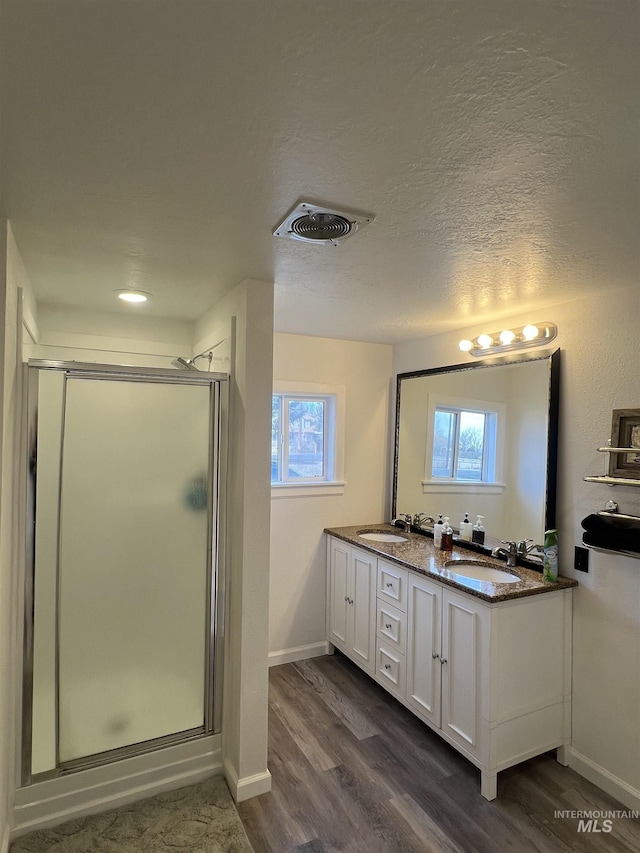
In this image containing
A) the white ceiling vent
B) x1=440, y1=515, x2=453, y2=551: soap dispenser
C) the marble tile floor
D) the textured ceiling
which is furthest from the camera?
x1=440, y1=515, x2=453, y2=551: soap dispenser

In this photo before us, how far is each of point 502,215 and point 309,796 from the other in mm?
2480

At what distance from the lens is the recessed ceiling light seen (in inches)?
91.8

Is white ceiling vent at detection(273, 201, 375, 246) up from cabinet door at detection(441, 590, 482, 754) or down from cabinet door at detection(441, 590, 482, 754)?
up

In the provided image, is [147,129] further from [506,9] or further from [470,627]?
[470,627]

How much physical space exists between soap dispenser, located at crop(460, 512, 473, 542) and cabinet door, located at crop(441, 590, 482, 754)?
66 cm

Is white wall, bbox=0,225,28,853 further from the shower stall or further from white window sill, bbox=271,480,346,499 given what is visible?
white window sill, bbox=271,480,346,499

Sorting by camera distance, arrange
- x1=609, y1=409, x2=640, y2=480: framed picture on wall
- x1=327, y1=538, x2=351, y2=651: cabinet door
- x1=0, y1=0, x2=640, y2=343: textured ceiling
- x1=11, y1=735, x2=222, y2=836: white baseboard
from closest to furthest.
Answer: x1=0, y1=0, x2=640, y2=343: textured ceiling < x1=11, y1=735, x2=222, y2=836: white baseboard < x1=609, y1=409, x2=640, y2=480: framed picture on wall < x1=327, y1=538, x2=351, y2=651: cabinet door

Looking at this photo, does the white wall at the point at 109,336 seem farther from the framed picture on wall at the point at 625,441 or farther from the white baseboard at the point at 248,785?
the framed picture on wall at the point at 625,441

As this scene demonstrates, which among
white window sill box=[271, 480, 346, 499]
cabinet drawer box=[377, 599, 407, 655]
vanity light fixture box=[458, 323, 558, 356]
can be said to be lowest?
cabinet drawer box=[377, 599, 407, 655]

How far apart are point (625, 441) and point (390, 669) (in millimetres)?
1810

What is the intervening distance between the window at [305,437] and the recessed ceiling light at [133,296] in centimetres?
115

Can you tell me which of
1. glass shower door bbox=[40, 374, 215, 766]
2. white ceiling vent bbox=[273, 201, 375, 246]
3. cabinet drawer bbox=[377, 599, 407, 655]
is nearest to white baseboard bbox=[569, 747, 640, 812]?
cabinet drawer bbox=[377, 599, 407, 655]

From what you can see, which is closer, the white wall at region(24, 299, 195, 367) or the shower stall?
the shower stall

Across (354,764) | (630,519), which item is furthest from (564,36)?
(354,764)
